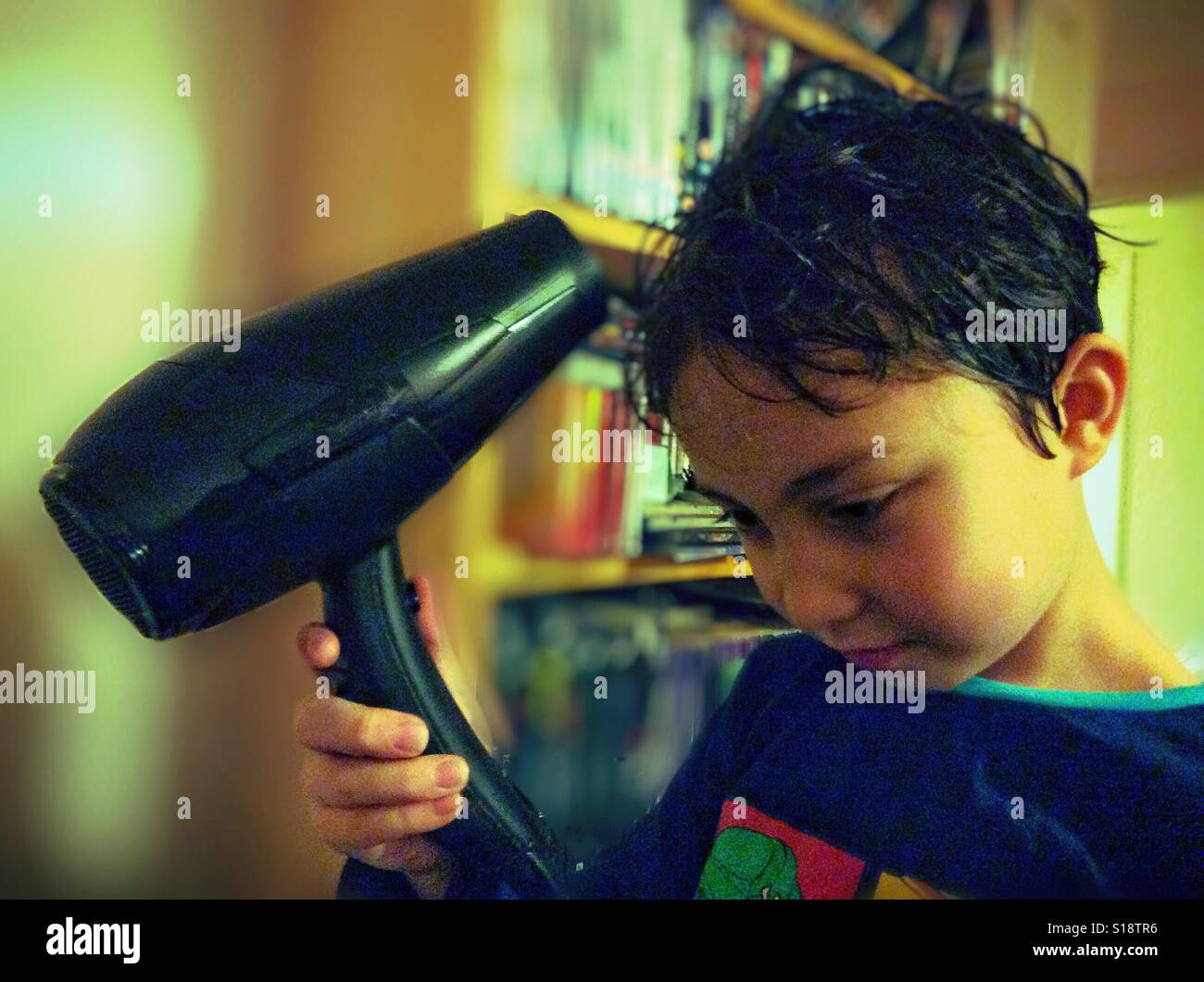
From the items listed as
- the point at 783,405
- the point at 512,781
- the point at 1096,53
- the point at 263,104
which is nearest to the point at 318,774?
the point at 512,781

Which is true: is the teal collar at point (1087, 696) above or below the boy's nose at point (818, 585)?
below

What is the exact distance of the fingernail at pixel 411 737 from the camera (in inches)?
23.2

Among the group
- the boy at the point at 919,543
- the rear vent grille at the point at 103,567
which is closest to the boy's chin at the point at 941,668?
the boy at the point at 919,543

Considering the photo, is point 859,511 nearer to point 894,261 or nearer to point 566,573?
point 894,261

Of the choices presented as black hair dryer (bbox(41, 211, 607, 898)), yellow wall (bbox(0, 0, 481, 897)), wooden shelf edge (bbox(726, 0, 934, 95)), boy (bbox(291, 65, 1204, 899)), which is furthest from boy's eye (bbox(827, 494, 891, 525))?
wooden shelf edge (bbox(726, 0, 934, 95))

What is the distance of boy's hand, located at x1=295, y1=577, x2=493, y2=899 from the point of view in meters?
0.59

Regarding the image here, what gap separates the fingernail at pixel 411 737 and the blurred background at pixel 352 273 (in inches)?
4.6

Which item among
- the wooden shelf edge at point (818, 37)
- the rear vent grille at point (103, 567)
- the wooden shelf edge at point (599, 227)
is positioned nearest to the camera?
the rear vent grille at point (103, 567)

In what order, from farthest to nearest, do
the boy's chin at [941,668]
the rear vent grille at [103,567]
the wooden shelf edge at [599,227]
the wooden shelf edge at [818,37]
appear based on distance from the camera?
the wooden shelf edge at [818,37] → the wooden shelf edge at [599,227] → the boy's chin at [941,668] → the rear vent grille at [103,567]

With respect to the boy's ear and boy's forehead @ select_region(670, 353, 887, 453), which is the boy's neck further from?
boy's forehead @ select_region(670, 353, 887, 453)

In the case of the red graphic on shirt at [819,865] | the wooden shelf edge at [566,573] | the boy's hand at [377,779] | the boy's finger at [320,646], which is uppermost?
the wooden shelf edge at [566,573]

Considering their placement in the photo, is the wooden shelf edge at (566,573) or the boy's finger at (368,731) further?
the wooden shelf edge at (566,573)

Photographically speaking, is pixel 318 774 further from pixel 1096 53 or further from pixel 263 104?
pixel 1096 53

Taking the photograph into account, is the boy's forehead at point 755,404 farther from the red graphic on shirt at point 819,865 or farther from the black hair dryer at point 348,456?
the red graphic on shirt at point 819,865
